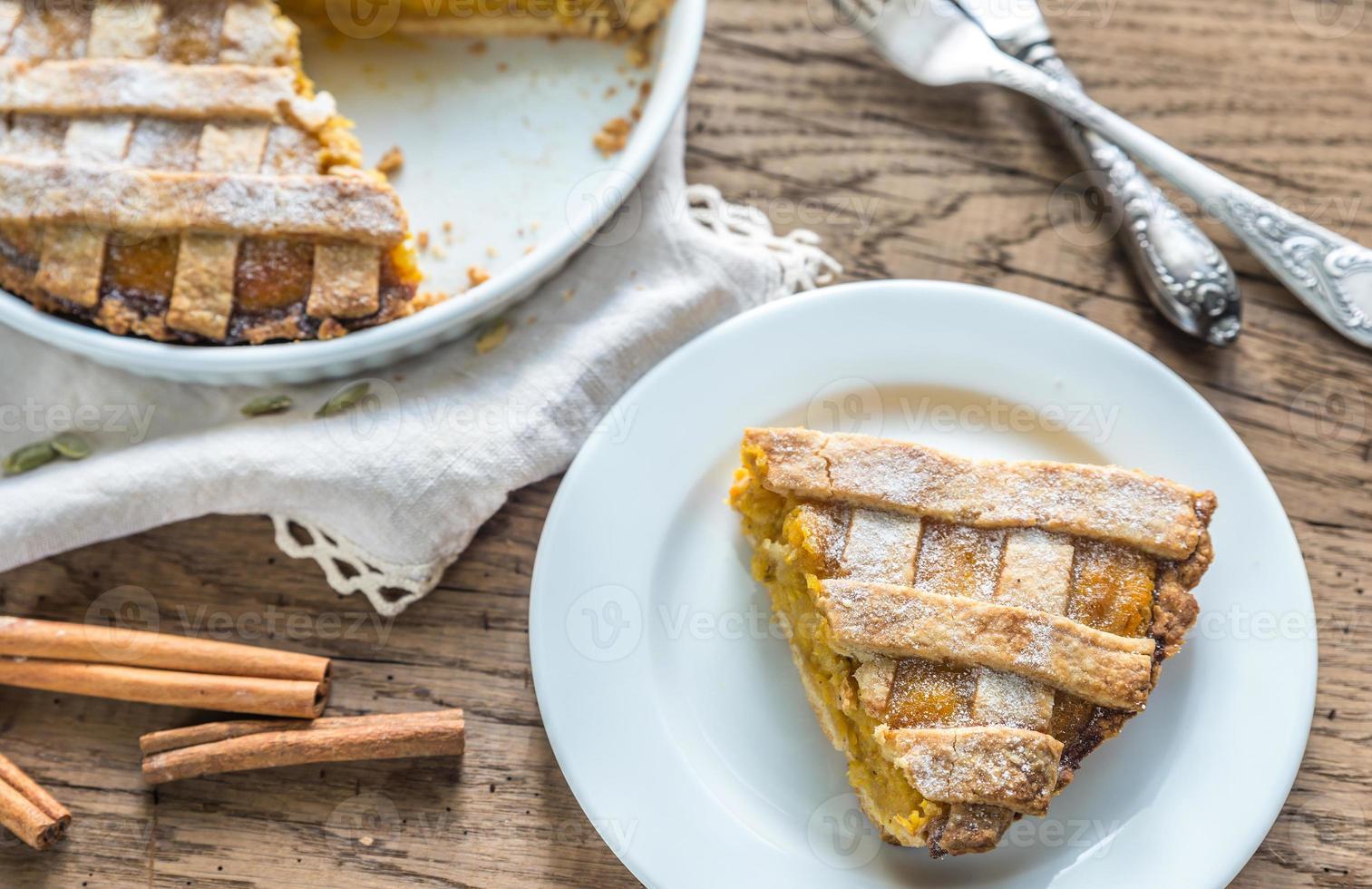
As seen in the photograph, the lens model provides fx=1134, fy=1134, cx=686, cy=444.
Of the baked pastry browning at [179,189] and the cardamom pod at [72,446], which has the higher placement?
the baked pastry browning at [179,189]

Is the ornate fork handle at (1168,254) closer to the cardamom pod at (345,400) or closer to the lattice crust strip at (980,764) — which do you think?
the lattice crust strip at (980,764)

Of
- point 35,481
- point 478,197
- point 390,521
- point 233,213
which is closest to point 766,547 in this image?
point 390,521

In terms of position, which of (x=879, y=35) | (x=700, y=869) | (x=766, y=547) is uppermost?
(x=879, y=35)

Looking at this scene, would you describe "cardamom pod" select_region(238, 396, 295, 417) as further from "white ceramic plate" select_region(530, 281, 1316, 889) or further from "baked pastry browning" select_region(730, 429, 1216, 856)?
"baked pastry browning" select_region(730, 429, 1216, 856)

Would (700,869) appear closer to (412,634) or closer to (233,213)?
(412,634)

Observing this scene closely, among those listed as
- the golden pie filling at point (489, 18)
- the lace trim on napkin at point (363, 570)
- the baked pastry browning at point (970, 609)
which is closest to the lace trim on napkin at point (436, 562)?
the lace trim on napkin at point (363, 570)
